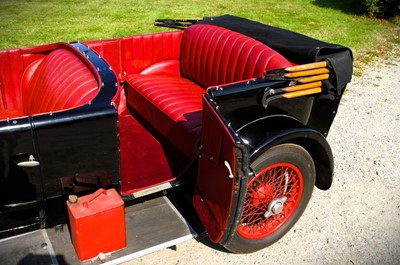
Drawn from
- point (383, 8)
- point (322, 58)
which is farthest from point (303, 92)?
point (383, 8)

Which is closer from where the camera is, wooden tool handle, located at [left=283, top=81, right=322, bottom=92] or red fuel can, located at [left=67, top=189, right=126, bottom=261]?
red fuel can, located at [left=67, top=189, right=126, bottom=261]

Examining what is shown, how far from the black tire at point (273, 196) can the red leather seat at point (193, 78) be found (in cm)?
57

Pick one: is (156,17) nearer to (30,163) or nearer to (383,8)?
(383,8)

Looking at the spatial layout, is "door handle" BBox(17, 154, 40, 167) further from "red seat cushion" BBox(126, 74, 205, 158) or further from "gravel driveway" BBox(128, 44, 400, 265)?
"red seat cushion" BBox(126, 74, 205, 158)

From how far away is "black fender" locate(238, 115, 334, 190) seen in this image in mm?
2512

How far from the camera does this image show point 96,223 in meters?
2.30

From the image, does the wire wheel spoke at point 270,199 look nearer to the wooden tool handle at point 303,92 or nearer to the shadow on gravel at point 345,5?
the wooden tool handle at point 303,92

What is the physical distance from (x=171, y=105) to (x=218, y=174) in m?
1.14

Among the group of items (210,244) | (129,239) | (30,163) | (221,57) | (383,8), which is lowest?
(210,244)

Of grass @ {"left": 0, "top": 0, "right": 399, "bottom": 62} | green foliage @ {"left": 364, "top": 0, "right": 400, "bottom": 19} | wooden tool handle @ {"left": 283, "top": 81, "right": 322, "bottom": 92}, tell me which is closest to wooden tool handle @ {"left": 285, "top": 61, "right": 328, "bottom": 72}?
wooden tool handle @ {"left": 283, "top": 81, "right": 322, "bottom": 92}

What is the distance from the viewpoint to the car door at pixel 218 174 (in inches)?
88.0

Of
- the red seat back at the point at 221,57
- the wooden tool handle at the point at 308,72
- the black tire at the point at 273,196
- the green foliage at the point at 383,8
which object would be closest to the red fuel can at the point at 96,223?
the black tire at the point at 273,196

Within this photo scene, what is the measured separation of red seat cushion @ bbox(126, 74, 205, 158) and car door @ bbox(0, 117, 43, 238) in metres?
1.18

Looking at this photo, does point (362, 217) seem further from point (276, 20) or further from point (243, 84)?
point (276, 20)
